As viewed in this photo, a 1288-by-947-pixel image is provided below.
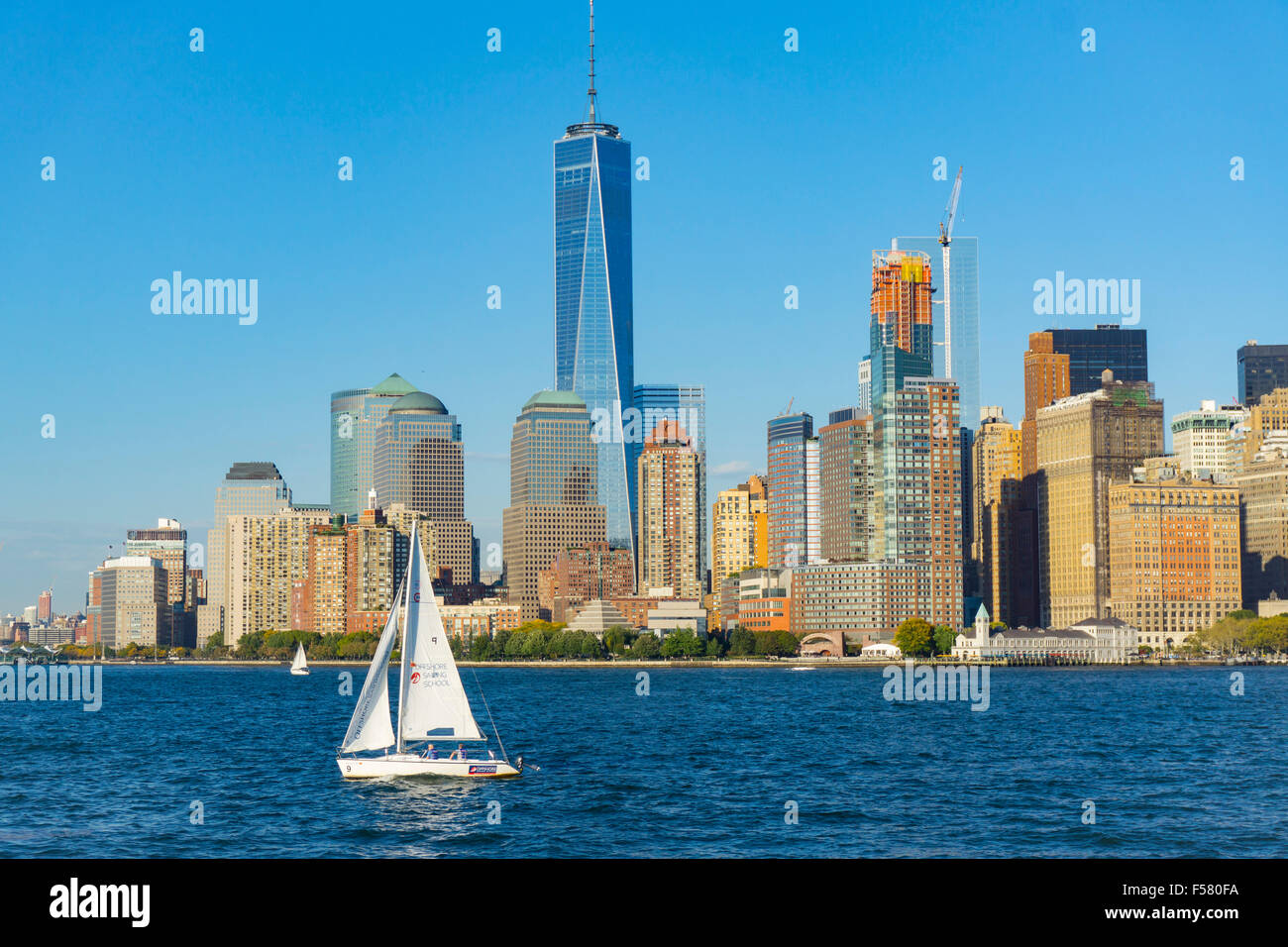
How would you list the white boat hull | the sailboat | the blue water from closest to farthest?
the blue water
the sailboat
the white boat hull

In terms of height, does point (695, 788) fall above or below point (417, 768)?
Result: below

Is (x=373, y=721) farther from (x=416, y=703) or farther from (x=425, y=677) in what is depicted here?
(x=425, y=677)

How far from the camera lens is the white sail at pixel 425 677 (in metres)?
55.5

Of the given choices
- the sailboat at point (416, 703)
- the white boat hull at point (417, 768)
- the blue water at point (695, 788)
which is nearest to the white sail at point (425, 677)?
the sailboat at point (416, 703)

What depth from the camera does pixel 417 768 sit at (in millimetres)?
56719

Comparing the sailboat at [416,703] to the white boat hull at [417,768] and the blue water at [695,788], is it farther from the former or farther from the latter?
the blue water at [695,788]

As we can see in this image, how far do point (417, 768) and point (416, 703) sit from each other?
2.59 meters

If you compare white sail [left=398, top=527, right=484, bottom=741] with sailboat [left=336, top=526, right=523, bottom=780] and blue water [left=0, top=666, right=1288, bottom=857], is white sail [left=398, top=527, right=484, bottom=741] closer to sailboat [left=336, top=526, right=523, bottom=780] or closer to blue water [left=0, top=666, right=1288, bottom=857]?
sailboat [left=336, top=526, right=523, bottom=780]

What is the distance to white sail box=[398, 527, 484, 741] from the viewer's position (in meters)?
55.5

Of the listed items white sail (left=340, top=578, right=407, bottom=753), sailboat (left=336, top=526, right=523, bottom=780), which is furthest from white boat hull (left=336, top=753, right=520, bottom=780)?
white sail (left=340, top=578, right=407, bottom=753)

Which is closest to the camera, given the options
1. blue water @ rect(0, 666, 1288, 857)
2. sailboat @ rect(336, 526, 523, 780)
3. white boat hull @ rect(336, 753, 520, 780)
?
blue water @ rect(0, 666, 1288, 857)

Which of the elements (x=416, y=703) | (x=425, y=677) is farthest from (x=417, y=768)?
(x=425, y=677)
